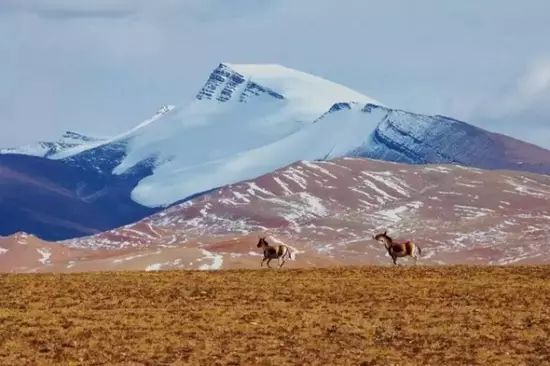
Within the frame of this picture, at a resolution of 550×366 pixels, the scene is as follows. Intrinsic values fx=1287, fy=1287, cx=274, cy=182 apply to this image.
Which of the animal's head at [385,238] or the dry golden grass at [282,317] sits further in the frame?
the animal's head at [385,238]

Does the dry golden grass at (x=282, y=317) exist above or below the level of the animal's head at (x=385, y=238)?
below

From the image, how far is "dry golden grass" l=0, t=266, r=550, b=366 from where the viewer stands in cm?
2939

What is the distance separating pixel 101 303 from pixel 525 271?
1528 cm

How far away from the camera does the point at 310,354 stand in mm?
29438

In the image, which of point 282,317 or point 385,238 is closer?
point 282,317

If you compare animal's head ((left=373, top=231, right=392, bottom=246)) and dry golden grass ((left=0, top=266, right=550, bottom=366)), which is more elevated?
animal's head ((left=373, top=231, right=392, bottom=246))

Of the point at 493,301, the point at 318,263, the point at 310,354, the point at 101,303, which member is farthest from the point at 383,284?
the point at 318,263

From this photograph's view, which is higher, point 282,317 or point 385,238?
point 385,238

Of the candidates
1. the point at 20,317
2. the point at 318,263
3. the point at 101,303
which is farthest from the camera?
the point at 318,263

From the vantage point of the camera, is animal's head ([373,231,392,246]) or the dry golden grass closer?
the dry golden grass

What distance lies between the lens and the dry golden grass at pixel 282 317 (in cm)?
2939

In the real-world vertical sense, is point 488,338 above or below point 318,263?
below

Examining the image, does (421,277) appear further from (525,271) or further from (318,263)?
(318,263)

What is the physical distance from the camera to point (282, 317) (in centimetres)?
3450
